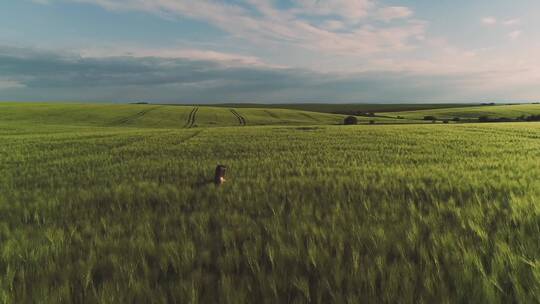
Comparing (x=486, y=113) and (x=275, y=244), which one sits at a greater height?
(x=486, y=113)

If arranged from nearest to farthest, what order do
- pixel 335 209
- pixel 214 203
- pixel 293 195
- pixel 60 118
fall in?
pixel 335 209 < pixel 214 203 < pixel 293 195 < pixel 60 118

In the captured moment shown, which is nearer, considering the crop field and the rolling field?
the crop field

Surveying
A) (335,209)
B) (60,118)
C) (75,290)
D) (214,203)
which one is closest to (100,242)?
(75,290)

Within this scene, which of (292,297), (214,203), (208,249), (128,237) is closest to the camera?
(292,297)

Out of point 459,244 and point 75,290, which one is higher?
point 459,244

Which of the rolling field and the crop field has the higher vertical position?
the rolling field

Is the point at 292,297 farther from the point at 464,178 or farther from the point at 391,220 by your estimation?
the point at 464,178

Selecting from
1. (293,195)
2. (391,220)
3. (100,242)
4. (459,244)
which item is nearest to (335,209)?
(391,220)

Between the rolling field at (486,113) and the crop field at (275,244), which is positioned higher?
the rolling field at (486,113)

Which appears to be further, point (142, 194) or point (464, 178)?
point (464, 178)

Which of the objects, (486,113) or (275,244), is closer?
(275,244)

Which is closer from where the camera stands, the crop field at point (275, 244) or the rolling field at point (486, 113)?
the crop field at point (275, 244)
